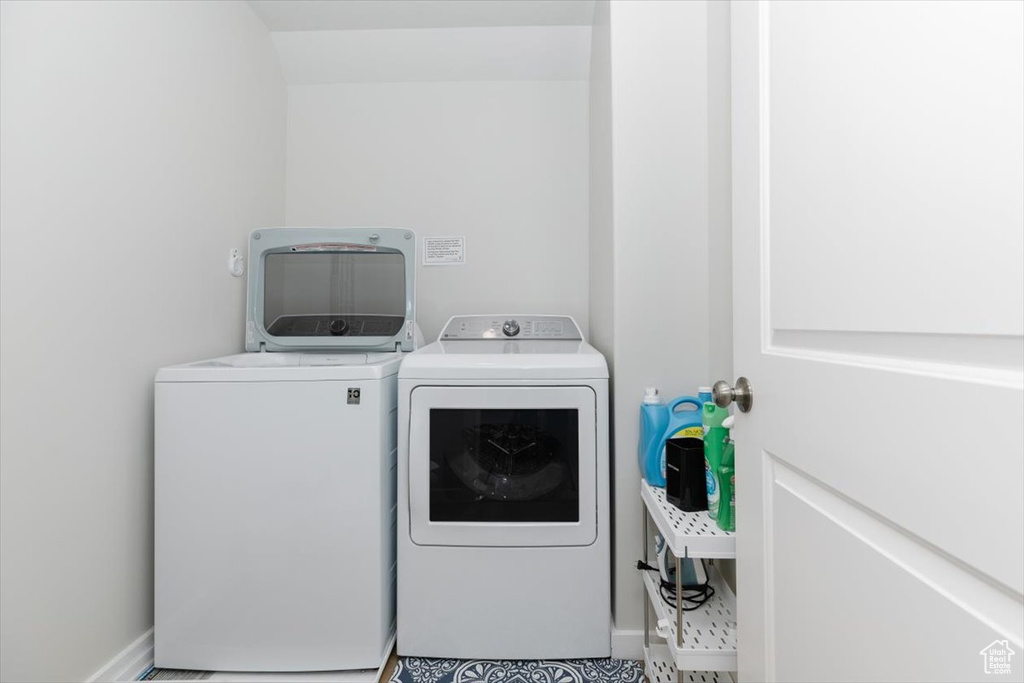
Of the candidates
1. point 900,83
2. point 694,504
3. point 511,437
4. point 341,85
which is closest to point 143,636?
point 511,437

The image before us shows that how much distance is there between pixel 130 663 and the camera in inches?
55.9

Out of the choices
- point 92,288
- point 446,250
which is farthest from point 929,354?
point 446,250

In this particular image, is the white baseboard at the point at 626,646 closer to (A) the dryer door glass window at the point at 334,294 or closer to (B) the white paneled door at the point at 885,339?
(B) the white paneled door at the point at 885,339

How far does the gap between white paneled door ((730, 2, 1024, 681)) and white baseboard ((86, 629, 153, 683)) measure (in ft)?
5.62

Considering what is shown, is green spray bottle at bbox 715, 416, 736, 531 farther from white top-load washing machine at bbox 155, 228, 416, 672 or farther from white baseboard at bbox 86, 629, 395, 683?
white baseboard at bbox 86, 629, 395, 683

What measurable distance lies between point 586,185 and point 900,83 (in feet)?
6.06

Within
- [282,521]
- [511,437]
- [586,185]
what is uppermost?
[586,185]

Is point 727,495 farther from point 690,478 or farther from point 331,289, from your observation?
point 331,289

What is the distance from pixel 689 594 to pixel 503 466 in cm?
64

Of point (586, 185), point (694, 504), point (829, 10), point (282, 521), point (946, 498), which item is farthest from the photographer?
point (586, 185)

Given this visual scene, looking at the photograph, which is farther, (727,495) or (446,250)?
(446,250)

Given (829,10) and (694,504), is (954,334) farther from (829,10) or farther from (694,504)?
(694,504)

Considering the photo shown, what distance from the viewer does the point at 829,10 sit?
2.10 ft

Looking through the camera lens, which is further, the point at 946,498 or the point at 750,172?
the point at 750,172
